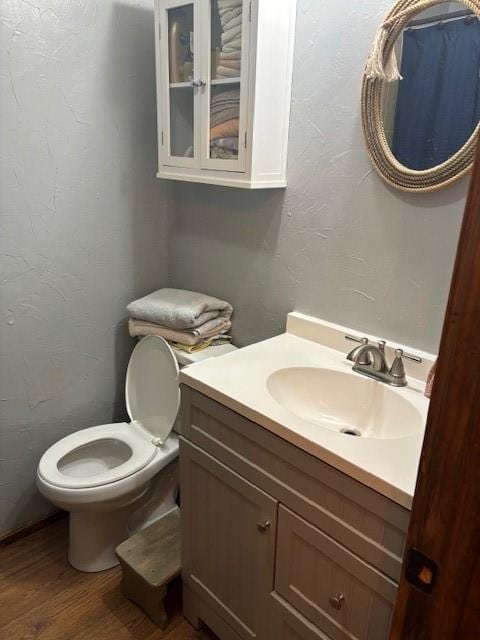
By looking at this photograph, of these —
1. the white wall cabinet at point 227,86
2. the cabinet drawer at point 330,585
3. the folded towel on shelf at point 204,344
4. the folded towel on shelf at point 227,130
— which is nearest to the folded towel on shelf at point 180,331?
→ the folded towel on shelf at point 204,344

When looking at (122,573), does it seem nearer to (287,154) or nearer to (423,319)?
(423,319)

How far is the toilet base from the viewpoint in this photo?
5.43 ft

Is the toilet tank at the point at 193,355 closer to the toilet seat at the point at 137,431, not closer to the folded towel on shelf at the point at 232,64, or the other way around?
the toilet seat at the point at 137,431

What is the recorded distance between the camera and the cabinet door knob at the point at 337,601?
1.00 meters

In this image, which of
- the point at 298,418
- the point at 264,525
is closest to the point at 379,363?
the point at 298,418

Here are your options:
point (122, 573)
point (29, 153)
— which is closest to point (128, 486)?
point (122, 573)

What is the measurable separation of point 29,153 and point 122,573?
141 centimetres

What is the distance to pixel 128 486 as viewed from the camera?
1.56 metres

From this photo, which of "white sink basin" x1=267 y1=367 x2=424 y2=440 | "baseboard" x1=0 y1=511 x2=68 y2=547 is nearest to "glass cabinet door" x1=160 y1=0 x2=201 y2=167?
"white sink basin" x1=267 y1=367 x2=424 y2=440

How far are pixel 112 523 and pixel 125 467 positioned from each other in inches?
10.6

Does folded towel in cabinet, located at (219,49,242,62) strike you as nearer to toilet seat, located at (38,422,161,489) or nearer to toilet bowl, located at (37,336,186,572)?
toilet bowl, located at (37,336,186,572)

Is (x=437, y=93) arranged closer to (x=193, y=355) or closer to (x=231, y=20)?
(x=231, y=20)

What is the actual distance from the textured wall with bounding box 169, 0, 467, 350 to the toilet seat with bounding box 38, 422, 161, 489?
0.60 m

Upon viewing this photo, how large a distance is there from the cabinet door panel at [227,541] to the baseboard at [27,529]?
2.34 ft
